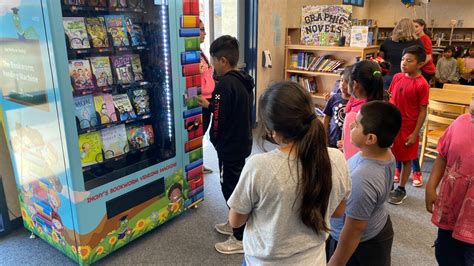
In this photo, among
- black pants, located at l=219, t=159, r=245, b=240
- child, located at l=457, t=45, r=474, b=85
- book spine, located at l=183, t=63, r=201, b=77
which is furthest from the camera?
child, located at l=457, t=45, r=474, b=85

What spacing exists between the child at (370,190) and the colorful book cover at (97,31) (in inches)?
65.8

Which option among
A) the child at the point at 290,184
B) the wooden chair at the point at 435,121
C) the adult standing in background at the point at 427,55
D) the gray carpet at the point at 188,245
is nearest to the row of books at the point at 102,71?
the gray carpet at the point at 188,245

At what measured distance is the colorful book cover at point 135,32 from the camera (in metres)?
2.42

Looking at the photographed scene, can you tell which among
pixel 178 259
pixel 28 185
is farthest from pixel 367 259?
pixel 28 185

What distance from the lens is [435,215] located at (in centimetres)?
159

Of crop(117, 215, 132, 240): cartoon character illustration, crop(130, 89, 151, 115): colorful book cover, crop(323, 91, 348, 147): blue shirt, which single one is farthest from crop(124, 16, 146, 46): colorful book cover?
crop(323, 91, 348, 147): blue shirt

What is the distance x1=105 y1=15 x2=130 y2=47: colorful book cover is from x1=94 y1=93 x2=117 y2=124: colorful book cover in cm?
36

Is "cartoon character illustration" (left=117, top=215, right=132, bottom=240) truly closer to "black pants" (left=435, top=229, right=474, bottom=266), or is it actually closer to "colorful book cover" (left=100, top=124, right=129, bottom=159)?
"colorful book cover" (left=100, top=124, right=129, bottom=159)

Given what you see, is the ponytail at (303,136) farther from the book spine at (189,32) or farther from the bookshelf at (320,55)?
the bookshelf at (320,55)

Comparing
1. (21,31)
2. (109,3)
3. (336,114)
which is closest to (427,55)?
(336,114)

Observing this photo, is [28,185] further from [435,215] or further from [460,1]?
[460,1]

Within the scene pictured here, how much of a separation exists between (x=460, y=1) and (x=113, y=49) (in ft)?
29.5

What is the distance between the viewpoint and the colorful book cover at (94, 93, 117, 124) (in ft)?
7.51

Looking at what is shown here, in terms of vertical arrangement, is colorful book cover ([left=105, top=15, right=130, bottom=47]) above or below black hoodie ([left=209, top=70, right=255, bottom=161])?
above
